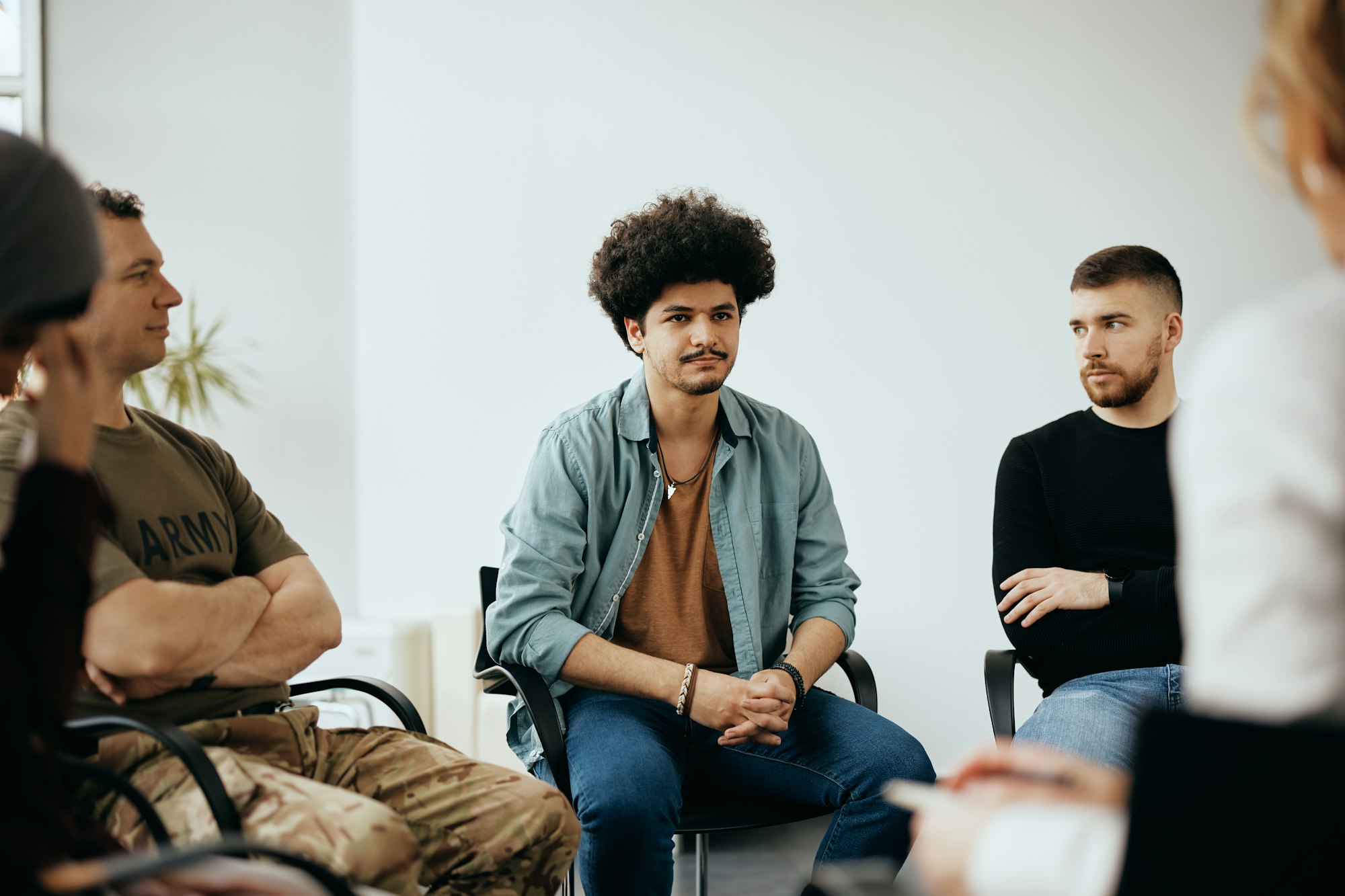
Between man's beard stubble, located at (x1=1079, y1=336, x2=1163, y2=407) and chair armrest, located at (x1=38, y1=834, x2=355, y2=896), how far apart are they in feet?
6.63

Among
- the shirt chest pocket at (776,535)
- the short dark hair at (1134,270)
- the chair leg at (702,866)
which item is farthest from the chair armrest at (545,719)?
the short dark hair at (1134,270)

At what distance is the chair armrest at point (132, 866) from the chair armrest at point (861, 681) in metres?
1.35

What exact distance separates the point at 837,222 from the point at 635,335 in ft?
4.46

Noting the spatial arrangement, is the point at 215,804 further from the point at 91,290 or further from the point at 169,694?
the point at 91,290

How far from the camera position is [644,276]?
8.07 feet

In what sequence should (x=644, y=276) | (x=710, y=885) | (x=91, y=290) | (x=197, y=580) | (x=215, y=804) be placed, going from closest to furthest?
(x=91, y=290) < (x=215, y=804) < (x=197, y=580) < (x=644, y=276) < (x=710, y=885)

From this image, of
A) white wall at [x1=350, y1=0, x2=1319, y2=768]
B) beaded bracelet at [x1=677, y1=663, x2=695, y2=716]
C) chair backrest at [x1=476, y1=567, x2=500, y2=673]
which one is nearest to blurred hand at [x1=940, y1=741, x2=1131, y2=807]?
beaded bracelet at [x1=677, y1=663, x2=695, y2=716]

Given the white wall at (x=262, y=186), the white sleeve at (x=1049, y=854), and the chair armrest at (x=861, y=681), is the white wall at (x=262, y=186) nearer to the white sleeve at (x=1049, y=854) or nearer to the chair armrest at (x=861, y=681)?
the chair armrest at (x=861, y=681)

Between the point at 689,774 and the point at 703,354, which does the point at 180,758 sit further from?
the point at 703,354

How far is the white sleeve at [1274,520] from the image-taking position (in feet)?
2.21

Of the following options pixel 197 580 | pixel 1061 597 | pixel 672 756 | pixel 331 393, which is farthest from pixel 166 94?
pixel 1061 597

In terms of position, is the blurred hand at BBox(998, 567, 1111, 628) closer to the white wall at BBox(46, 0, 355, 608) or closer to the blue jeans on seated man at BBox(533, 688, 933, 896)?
the blue jeans on seated man at BBox(533, 688, 933, 896)

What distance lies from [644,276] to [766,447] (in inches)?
19.8

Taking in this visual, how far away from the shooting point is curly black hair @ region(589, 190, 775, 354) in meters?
2.44
